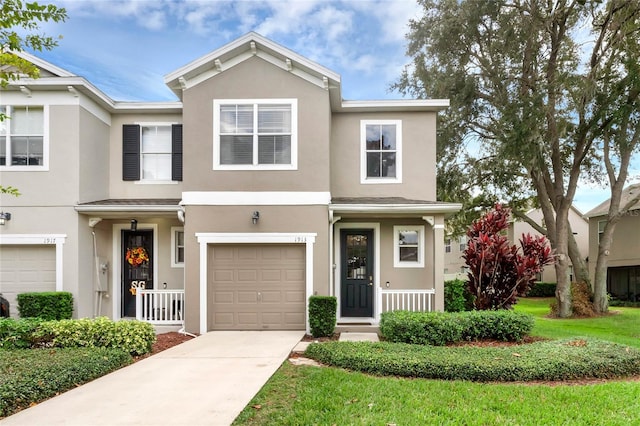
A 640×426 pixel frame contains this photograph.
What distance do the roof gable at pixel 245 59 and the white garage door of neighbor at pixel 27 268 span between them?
5104 millimetres

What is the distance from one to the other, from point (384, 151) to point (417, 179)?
1.16 m

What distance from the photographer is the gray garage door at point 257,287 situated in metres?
9.96

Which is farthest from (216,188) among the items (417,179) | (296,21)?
(296,21)

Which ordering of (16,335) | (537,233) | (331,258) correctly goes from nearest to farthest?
(16,335), (331,258), (537,233)

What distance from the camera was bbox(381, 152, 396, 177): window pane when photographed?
37.6 ft

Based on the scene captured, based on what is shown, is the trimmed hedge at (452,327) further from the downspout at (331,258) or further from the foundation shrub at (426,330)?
the downspout at (331,258)

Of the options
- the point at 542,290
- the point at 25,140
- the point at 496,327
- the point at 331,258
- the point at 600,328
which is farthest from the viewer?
the point at 542,290

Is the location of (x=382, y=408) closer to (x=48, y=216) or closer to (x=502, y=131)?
(x=48, y=216)

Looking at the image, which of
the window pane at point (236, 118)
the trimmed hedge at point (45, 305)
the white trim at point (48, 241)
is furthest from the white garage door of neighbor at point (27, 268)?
the window pane at point (236, 118)

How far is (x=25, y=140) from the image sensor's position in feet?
33.4

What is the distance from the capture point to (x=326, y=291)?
9820 millimetres

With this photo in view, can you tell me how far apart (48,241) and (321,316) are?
6.71 meters

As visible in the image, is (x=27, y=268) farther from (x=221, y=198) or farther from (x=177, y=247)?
(x=221, y=198)

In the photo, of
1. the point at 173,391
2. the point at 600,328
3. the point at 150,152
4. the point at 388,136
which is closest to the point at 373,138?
the point at 388,136
